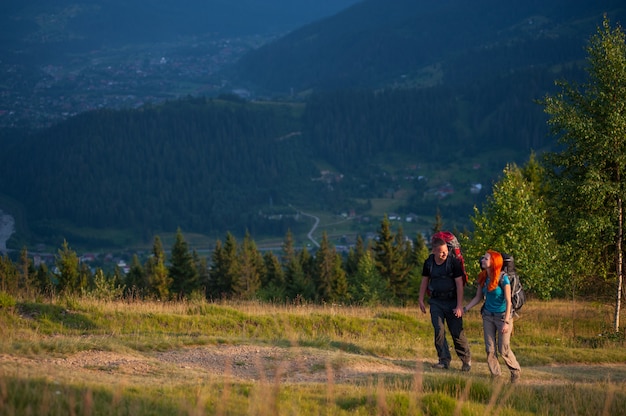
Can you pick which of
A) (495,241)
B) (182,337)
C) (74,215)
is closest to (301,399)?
(182,337)

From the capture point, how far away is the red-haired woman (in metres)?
10.7

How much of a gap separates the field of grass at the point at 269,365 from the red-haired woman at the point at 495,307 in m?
0.40

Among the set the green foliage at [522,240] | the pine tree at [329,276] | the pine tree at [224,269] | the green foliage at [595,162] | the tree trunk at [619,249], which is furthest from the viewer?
the pine tree at [224,269]

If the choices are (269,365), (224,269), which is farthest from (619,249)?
(224,269)

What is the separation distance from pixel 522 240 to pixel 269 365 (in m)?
14.0

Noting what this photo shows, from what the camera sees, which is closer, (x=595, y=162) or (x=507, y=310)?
(x=507, y=310)

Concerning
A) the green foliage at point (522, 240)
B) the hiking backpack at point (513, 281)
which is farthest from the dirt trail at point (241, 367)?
the green foliage at point (522, 240)

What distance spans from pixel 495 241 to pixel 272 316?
10160 mm

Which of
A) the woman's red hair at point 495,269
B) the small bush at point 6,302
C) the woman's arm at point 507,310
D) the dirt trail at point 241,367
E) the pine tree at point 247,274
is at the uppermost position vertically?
A: the woman's red hair at point 495,269

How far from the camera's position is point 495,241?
2352 centimetres

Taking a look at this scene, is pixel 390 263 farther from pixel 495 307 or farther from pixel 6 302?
pixel 495 307

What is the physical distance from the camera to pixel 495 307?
35.9ft

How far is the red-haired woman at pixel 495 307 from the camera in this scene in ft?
35.2

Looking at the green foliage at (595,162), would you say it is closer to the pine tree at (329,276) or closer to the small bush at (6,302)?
the small bush at (6,302)
